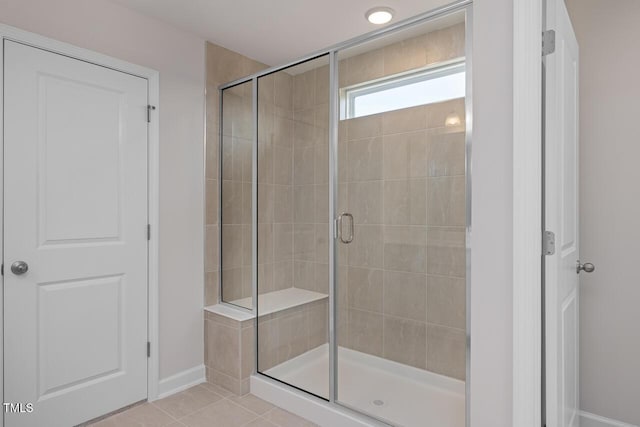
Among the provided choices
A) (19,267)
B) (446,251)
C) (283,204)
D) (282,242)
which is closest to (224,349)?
(282,242)

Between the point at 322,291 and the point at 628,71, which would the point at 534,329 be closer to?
the point at 322,291

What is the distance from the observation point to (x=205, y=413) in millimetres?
2332

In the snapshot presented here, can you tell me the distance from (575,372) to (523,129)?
4.42ft

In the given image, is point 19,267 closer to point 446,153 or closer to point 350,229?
point 350,229

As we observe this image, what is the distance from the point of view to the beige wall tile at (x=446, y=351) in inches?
84.5

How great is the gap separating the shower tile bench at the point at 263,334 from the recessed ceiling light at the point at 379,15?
185cm

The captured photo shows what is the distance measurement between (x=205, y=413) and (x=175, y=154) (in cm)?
172

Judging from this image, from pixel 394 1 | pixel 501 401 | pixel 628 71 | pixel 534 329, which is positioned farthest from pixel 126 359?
pixel 628 71

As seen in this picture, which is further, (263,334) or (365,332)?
(263,334)

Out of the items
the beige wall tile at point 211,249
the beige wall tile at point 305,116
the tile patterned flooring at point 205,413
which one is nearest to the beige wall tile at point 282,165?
the beige wall tile at point 305,116

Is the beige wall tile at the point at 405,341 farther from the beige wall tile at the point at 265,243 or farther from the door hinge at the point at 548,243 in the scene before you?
the door hinge at the point at 548,243

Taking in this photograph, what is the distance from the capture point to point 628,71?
1964 millimetres

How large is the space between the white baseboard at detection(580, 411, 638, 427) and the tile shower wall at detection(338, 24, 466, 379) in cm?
72

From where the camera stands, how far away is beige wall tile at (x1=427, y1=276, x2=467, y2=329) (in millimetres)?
2088
